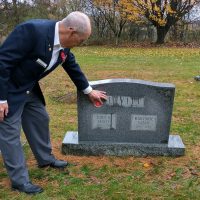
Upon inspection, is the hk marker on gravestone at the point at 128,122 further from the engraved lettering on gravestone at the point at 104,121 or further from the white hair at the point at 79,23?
the white hair at the point at 79,23

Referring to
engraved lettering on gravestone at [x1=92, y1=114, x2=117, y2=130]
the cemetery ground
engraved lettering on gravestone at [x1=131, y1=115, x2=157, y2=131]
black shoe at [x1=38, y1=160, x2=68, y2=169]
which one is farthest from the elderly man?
engraved lettering on gravestone at [x1=131, y1=115, x2=157, y2=131]

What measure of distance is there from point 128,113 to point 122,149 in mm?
464

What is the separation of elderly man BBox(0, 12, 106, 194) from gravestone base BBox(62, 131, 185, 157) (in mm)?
1046

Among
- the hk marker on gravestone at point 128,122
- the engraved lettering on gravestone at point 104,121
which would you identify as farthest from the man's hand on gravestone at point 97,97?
the engraved lettering on gravestone at point 104,121

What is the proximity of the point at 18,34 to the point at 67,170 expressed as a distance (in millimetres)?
1809

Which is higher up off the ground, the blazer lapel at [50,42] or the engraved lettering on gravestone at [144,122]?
the blazer lapel at [50,42]

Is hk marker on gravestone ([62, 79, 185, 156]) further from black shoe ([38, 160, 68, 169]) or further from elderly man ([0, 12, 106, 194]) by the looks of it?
elderly man ([0, 12, 106, 194])

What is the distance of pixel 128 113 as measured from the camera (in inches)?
209

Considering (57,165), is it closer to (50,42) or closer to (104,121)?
(104,121)

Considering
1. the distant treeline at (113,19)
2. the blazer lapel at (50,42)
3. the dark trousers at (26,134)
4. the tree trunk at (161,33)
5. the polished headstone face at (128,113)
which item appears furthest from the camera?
the distant treeline at (113,19)

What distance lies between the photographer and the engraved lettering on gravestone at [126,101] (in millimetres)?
5238

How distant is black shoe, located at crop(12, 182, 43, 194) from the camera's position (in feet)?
14.0

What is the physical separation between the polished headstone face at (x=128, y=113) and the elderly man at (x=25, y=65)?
89cm

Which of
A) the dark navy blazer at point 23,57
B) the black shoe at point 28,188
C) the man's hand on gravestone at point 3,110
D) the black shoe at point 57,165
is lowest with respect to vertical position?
the black shoe at point 57,165
